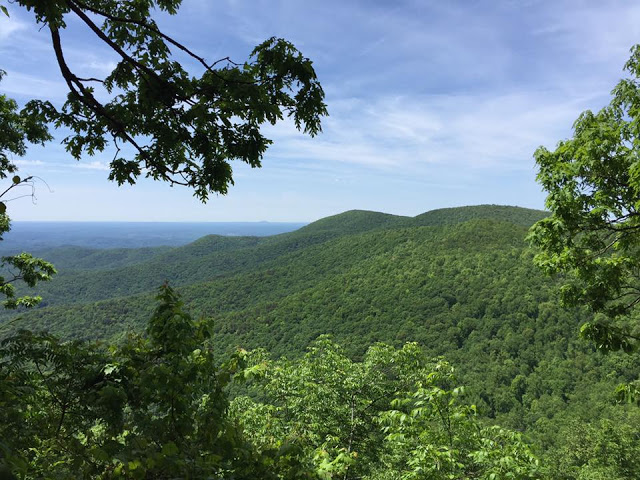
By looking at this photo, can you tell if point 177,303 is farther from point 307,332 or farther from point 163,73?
point 307,332

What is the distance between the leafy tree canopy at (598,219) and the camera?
6402 millimetres

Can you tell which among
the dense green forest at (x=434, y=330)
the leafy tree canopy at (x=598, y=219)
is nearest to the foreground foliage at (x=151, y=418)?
the dense green forest at (x=434, y=330)

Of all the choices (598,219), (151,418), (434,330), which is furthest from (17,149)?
(434,330)

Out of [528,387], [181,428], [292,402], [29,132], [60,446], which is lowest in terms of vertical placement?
[528,387]

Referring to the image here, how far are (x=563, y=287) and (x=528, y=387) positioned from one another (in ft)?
244

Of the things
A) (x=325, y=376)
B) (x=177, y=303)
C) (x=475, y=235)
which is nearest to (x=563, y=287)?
(x=325, y=376)

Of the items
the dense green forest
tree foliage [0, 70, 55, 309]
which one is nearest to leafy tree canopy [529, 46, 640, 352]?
the dense green forest

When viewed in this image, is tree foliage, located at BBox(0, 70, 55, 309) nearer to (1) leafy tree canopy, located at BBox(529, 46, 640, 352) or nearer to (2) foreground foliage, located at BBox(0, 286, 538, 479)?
(2) foreground foliage, located at BBox(0, 286, 538, 479)

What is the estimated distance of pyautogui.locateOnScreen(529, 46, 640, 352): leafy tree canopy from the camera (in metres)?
6.40

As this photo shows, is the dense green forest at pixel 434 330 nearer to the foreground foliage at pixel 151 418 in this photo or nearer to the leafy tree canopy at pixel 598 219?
the foreground foliage at pixel 151 418

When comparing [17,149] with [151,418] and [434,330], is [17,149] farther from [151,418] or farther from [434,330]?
[434,330]

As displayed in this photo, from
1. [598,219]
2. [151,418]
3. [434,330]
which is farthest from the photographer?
[434,330]

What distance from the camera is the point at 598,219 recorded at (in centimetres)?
671

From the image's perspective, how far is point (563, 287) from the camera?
732 centimetres
